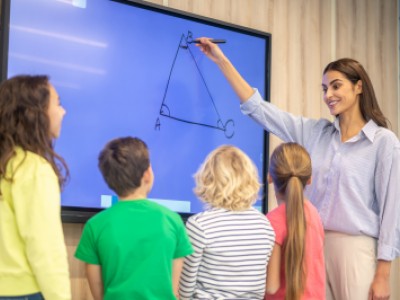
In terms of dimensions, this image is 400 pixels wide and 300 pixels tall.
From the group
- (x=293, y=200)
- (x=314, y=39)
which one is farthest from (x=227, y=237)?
(x=314, y=39)

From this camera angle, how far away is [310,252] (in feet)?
7.82

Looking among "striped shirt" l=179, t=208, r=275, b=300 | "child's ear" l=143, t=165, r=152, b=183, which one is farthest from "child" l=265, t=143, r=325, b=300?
"child's ear" l=143, t=165, r=152, b=183

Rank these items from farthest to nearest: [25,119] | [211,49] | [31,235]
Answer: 1. [211,49]
2. [25,119]
3. [31,235]

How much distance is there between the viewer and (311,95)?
3.70m

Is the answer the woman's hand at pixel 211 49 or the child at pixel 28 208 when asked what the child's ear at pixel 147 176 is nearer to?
the child at pixel 28 208

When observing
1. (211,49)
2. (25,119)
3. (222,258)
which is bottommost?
(222,258)

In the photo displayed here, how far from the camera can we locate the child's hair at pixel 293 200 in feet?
7.52

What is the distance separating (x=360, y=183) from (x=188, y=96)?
959 mm

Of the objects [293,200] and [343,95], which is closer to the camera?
[293,200]

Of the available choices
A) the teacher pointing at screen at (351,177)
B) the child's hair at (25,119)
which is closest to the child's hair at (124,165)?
the child's hair at (25,119)

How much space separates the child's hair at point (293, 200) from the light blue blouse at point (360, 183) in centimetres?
28

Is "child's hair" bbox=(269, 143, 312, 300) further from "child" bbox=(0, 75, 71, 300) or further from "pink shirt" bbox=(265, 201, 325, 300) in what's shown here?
"child" bbox=(0, 75, 71, 300)

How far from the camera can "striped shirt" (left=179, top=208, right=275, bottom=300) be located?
2.14 metres

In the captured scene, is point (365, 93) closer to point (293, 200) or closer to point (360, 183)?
point (360, 183)
